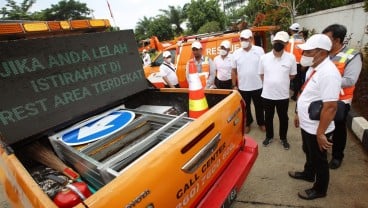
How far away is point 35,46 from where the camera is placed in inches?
74.9

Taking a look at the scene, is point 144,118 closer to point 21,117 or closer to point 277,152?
point 21,117

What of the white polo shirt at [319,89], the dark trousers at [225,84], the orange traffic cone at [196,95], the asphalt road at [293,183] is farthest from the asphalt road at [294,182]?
the dark trousers at [225,84]

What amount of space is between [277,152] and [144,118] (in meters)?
2.49

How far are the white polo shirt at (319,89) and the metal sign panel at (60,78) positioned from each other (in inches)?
70.3

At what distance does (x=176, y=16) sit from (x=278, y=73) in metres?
34.6

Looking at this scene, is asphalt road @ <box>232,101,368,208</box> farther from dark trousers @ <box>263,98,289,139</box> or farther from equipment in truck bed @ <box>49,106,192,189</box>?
equipment in truck bed @ <box>49,106,192,189</box>

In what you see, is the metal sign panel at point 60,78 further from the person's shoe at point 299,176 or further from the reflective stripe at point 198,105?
the person's shoe at point 299,176

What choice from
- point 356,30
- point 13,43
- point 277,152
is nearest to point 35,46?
point 13,43

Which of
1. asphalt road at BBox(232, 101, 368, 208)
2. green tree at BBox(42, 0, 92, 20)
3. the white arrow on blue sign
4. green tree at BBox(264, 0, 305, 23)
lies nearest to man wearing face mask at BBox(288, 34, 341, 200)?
asphalt road at BBox(232, 101, 368, 208)

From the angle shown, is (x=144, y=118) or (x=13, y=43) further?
(x=144, y=118)

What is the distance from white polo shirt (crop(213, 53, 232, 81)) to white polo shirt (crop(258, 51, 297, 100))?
55.2 inches

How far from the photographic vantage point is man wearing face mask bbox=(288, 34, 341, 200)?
2084 mm

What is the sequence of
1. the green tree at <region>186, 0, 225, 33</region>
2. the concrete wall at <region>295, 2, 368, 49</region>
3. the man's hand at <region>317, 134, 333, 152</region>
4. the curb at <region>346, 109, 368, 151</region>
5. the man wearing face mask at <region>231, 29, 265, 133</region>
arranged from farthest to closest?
the green tree at <region>186, 0, 225, 33</region> → the concrete wall at <region>295, 2, 368, 49</region> → the man wearing face mask at <region>231, 29, 265, 133</region> → the curb at <region>346, 109, 368, 151</region> → the man's hand at <region>317, 134, 333, 152</region>

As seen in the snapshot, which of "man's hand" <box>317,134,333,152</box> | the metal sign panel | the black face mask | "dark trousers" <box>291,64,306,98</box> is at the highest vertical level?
the metal sign panel
